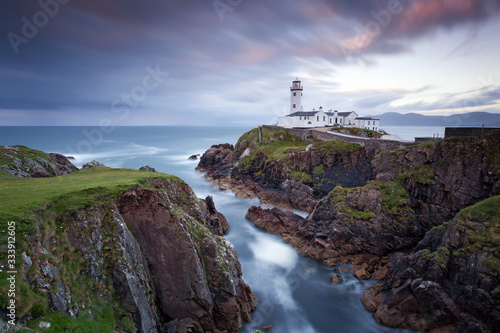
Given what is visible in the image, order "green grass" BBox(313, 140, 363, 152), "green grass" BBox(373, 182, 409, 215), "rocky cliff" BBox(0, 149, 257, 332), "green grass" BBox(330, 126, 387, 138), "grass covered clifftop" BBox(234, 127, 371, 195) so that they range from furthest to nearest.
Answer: "green grass" BBox(330, 126, 387, 138), "green grass" BBox(313, 140, 363, 152), "grass covered clifftop" BBox(234, 127, 371, 195), "green grass" BBox(373, 182, 409, 215), "rocky cliff" BBox(0, 149, 257, 332)

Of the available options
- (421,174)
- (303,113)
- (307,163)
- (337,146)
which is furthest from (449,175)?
(303,113)

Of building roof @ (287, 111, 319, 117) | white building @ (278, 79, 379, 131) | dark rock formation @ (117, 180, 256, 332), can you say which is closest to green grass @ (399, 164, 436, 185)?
dark rock formation @ (117, 180, 256, 332)

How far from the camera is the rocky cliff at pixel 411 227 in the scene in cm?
1596

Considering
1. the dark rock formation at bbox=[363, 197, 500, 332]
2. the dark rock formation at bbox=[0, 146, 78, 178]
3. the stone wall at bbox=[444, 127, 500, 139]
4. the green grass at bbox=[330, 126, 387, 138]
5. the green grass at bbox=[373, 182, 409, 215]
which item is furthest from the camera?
the green grass at bbox=[330, 126, 387, 138]

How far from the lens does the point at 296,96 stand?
70.1 m

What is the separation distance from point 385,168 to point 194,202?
23751mm

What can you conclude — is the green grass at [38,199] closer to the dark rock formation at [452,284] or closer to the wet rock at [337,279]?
the wet rock at [337,279]

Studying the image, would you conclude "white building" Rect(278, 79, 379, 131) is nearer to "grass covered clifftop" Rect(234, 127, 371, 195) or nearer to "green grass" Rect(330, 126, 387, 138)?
"grass covered clifftop" Rect(234, 127, 371, 195)

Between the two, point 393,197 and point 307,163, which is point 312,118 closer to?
point 307,163

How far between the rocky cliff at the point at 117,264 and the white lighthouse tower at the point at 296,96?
2321 inches

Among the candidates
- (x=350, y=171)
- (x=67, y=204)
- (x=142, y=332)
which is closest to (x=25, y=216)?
(x=67, y=204)

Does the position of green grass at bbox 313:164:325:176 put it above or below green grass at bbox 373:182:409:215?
above

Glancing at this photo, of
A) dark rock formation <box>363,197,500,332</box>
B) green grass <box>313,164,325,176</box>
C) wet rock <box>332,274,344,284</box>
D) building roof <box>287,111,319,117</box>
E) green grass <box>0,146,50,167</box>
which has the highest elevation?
building roof <box>287,111,319,117</box>

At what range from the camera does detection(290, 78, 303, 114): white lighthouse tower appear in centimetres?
6944
